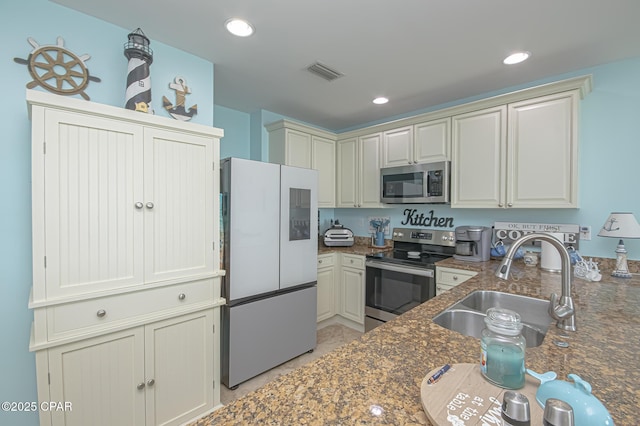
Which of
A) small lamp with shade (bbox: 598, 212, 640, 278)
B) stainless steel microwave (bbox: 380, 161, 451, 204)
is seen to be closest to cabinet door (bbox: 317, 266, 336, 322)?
stainless steel microwave (bbox: 380, 161, 451, 204)

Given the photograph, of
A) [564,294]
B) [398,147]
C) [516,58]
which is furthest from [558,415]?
[398,147]

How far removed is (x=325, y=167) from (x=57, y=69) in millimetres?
2539

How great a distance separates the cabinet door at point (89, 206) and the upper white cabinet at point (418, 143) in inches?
95.9

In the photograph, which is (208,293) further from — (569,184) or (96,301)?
(569,184)

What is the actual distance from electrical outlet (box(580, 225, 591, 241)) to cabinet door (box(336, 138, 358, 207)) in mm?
2097

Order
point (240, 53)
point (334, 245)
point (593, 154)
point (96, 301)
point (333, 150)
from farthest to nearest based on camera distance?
1. point (333, 150)
2. point (334, 245)
3. point (593, 154)
4. point (240, 53)
5. point (96, 301)

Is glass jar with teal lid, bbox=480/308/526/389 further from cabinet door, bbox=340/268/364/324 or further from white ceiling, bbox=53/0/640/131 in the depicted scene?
cabinet door, bbox=340/268/364/324

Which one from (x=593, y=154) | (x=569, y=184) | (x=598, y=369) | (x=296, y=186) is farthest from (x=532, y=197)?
(x=296, y=186)

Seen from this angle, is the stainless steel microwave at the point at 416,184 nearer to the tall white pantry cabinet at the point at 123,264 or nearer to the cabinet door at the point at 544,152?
the cabinet door at the point at 544,152

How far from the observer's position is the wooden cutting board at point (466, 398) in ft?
1.91

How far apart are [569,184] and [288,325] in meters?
2.50

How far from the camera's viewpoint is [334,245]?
339 cm

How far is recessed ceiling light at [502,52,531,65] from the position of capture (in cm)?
198

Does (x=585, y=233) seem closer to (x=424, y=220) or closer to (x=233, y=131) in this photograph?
(x=424, y=220)
